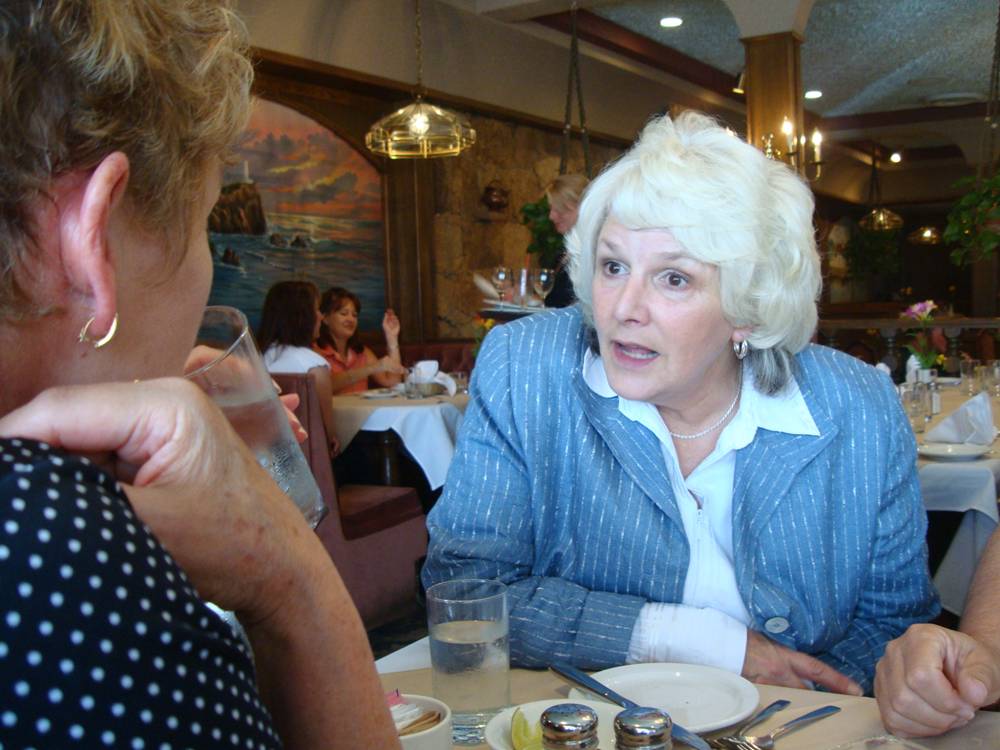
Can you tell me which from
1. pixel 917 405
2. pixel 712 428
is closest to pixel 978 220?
pixel 917 405

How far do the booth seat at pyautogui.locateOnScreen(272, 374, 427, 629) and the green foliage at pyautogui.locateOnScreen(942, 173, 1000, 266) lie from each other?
299 centimetres

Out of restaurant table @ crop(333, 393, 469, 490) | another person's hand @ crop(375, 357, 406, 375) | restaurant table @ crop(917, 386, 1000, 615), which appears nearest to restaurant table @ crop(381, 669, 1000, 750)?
restaurant table @ crop(917, 386, 1000, 615)

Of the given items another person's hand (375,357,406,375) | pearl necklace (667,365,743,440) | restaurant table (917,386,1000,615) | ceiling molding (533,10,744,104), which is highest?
ceiling molding (533,10,744,104)

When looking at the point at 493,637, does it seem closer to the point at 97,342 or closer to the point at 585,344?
the point at 97,342

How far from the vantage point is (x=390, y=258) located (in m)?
8.38

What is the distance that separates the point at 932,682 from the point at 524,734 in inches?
16.7

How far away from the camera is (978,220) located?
531cm

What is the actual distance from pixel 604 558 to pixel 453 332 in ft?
24.2

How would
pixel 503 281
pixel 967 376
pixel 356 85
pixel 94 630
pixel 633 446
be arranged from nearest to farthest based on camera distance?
pixel 94 630 → pixel 633 446 → pixel 503 281 → pixel 967 376 → pixel 356 85

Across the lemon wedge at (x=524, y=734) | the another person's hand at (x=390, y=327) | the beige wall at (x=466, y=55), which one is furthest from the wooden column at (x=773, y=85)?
the lemon wedge at (x=524, y=734)

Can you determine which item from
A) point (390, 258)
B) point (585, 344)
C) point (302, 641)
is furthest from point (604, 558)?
point (390, 258)

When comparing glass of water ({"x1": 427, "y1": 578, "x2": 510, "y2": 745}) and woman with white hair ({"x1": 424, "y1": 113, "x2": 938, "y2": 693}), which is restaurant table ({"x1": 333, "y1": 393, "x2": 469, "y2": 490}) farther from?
glass of water ({"x1": 427, "y1": 578, "x2": 510, "y2": 745})

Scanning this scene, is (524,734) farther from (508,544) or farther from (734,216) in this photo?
(734,216)

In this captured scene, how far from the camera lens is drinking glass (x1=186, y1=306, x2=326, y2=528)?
0.90 metres
